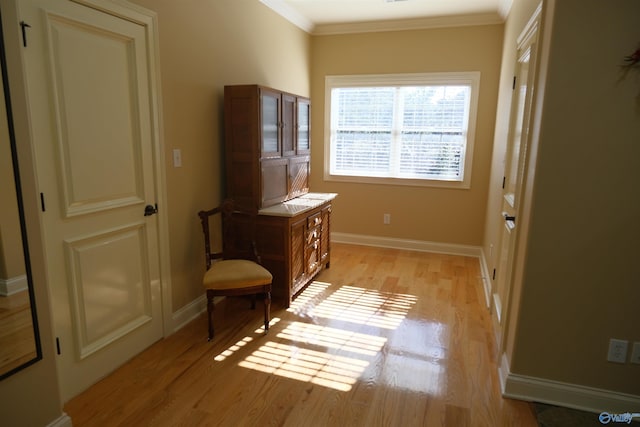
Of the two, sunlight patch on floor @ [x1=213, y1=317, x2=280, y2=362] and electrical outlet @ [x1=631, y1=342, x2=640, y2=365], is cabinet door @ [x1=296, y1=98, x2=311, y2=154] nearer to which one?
sunlight patch on floor @ [x1=213, y1=317, x2=280, y2=362]

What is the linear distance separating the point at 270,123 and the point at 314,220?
0.97 m

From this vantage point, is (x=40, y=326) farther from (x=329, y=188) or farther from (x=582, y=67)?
(x=329, y=188)

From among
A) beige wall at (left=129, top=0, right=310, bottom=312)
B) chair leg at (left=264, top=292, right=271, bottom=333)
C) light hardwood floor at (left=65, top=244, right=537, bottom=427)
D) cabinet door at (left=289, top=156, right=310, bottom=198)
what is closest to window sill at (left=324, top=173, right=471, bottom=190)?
cabinet door at (left=289, top=156, right=310, bottom=198)

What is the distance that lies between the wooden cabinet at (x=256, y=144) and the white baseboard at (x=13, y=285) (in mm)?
A: 1647

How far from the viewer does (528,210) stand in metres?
2.08

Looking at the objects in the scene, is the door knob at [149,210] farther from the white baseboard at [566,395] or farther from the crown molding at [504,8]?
the crown molding at [504,8]

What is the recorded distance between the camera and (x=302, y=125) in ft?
13.0

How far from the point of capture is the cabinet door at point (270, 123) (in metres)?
3.15

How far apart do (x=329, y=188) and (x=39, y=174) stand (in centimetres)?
372

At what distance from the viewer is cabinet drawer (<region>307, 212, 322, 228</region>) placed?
356 centimetres

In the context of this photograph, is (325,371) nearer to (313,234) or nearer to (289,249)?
(289,249)

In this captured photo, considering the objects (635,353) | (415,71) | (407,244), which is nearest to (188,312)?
(635,353)

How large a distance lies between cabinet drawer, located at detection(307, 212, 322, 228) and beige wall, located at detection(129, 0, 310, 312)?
2.60ft

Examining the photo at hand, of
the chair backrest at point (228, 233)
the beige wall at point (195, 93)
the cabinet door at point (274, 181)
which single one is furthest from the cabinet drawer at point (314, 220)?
the beige wall at point (195, 93)
